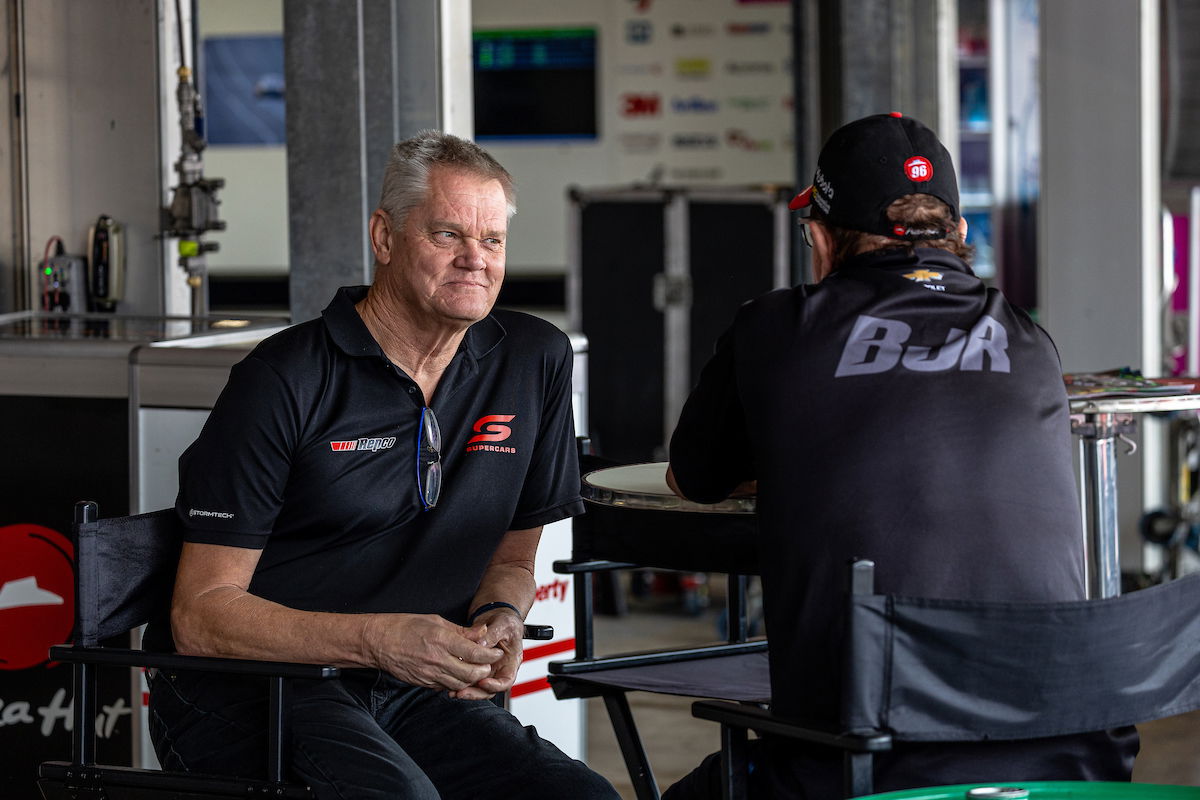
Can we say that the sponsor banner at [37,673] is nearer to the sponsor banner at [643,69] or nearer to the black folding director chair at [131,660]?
the black folding director chair at [131,660]

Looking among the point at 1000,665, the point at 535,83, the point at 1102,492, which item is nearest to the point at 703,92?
the point at 535,83

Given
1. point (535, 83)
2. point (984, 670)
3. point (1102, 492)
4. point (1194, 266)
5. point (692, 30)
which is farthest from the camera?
point (535, 83)

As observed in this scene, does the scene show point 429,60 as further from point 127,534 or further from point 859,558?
point 859,558

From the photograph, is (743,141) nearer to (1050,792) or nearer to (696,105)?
(696,105)

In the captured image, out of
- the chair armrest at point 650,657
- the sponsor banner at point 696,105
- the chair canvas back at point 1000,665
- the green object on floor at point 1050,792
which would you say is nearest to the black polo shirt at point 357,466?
the chair armrest at point 650,657

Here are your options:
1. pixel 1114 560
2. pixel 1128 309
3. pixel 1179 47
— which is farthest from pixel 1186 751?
pixel 1179 47

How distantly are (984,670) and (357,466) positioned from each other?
0.79 meters

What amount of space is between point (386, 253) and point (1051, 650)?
95 cm

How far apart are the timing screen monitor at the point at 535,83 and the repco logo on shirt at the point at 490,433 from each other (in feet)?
25.6

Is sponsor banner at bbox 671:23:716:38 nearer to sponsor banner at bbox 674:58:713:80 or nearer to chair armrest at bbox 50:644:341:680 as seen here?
sponsor banner at bbox 674:58:713:80

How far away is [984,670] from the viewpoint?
142cm

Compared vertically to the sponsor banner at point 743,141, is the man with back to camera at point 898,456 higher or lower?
lower

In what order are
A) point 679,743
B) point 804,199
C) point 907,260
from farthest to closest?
point 679,743 < point 804,199 < point 907,260

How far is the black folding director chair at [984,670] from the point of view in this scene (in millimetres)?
1383
